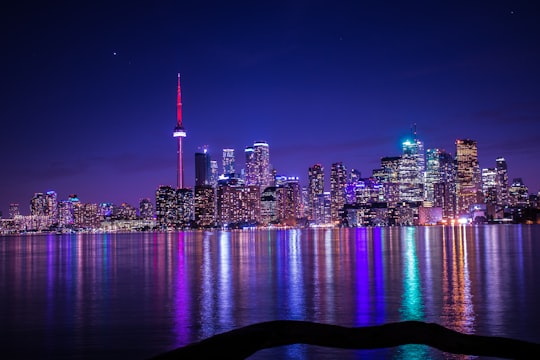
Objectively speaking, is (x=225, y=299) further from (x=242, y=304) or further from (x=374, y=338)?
(x=374, y=338)

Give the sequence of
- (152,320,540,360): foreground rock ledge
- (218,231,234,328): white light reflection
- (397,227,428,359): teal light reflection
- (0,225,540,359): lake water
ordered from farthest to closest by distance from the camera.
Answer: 1. (218,231,234,328): white light reflection
2. (0,225,540,359): lake water
3. (397,227,428,359): teal light reflection
4. (152,320,540,360): foreground rock ledge

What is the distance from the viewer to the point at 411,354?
15594mm

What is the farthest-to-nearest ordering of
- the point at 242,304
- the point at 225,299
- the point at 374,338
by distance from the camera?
the point at 225,299 < the point at 242,304 < the point at 374,338

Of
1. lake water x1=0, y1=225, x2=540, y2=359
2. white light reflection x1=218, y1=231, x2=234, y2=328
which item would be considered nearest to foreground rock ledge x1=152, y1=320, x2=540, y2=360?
lake water x1=0, y1=225, x2=540, y2=359

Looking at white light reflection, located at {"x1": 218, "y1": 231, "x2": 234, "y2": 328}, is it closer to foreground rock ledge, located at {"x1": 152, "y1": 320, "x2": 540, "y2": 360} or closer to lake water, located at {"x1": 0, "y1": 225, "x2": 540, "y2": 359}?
lake water, located at {"x1": 0, "y1": 225, "x2": 540, "y2": 359}

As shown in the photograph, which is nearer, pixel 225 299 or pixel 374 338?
pixel 374 338

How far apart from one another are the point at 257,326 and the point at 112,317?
19.7 meters

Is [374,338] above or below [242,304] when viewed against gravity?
above

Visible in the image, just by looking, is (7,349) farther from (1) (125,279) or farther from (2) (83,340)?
(1) (125,279)

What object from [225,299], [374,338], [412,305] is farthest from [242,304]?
[374,338]

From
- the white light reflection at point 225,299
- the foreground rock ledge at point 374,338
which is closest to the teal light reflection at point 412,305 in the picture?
the white light reflection at point 225,299

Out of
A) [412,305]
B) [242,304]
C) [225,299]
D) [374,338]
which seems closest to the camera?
[374,338]

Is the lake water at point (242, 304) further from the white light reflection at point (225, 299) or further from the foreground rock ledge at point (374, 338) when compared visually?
the foreground rock ledge at point (374, 338)

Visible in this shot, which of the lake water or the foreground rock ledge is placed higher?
the foreground rock ledge
